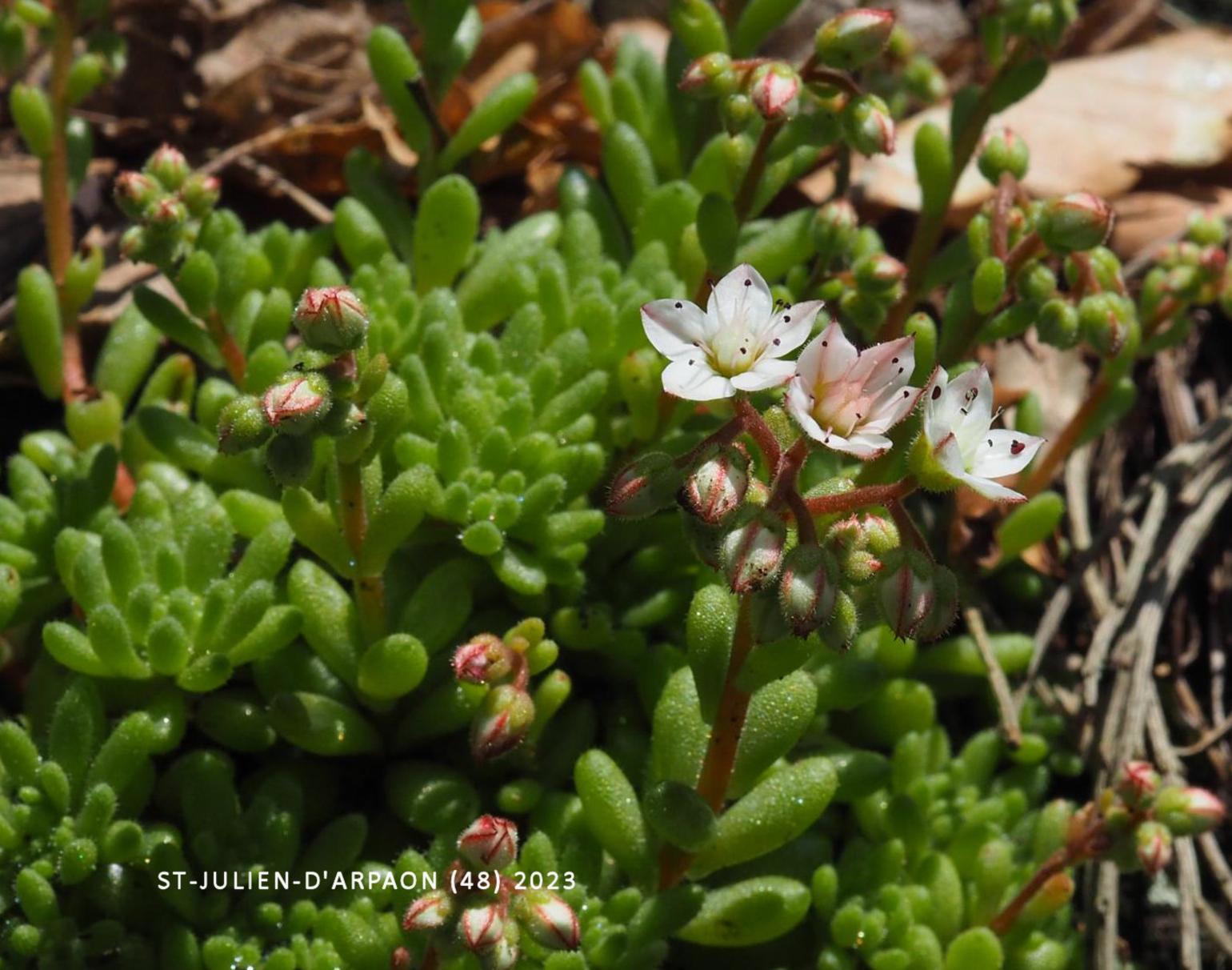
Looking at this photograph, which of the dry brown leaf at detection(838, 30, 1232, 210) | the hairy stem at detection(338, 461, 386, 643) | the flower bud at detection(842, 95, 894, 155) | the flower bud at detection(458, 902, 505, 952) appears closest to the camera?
the flower bud at detection(458, 902, 505, 952)

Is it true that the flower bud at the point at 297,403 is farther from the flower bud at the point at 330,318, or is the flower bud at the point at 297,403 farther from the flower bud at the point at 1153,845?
the flower bud at the point at 1153,845

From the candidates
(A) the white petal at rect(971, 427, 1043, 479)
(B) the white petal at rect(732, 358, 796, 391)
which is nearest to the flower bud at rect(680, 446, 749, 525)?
(B) the white petal at rect(732, 358, 796, 391)

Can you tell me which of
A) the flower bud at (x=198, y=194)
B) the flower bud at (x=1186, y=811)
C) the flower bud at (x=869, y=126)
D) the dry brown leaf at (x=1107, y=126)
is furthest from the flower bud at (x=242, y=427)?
the dry brown leaf at (x=1107, y=126)

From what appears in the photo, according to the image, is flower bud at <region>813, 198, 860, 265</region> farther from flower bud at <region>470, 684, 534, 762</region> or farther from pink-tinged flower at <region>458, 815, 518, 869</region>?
pink-tinged flower at <region>458, 815, 518, 869</region>

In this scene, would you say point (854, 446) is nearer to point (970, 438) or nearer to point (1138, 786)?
point (970, 438)

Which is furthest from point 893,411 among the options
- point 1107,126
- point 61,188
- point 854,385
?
point 1107,126

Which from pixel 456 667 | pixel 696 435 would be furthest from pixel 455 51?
pixel 456 667
